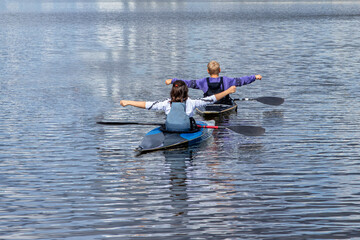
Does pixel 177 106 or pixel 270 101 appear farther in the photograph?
pixel 270 101

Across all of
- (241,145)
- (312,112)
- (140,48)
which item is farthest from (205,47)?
(241,145)

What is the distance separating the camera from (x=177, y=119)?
16.7 m

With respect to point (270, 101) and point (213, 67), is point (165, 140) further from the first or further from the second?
point (270, 101)

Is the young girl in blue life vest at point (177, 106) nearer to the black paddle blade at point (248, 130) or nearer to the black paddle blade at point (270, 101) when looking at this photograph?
the black paddle blade at point (248, 130)

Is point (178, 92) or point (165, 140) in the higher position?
point (178, 92)

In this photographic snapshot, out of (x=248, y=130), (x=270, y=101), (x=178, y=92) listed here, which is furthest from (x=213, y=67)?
(x=270, y=101)

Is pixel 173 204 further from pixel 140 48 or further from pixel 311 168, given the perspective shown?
pixel 140 48

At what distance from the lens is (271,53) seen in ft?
152

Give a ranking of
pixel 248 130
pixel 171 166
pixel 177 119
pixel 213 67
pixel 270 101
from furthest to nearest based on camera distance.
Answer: pixel 270 101, pixel 213 67, pixel 248 130, pixel 177 119, pixel 171 166

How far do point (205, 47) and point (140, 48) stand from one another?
5.18 meters

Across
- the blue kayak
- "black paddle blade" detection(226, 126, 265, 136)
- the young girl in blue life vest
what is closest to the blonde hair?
"black paddle blade" detection(226, 126, 265, 136)

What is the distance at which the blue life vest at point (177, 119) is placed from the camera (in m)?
16.5

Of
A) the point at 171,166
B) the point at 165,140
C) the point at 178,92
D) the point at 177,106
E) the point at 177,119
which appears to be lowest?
the point at 171,166

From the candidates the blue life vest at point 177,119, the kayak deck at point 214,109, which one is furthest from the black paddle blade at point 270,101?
the blue life vest at point 177,119
